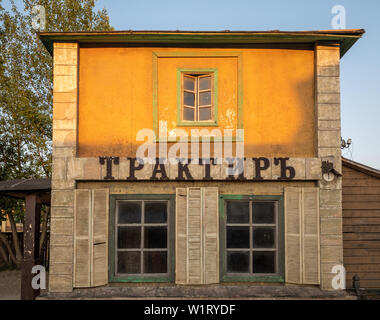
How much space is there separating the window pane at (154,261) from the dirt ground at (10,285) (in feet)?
Answer: 14.3

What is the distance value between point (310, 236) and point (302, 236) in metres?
0.14

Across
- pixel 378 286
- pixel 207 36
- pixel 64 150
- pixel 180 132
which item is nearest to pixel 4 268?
pixel 64 150

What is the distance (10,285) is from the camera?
9969 mm

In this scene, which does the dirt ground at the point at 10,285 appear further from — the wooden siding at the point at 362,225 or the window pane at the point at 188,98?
the wooden siding at the point at 362,225

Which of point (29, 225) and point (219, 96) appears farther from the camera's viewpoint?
point (29, 225)

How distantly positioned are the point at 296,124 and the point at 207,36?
2326 mm

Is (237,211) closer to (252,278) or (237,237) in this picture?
(237,237)

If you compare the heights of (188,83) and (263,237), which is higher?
(188,83)

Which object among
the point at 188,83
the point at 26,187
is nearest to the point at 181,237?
the point at 188,83

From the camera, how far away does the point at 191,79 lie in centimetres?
646

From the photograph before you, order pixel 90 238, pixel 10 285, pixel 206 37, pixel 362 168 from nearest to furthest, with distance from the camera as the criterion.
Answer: pixel 90 238, pixel 206 37, pixel 362 168, pixel 10 285

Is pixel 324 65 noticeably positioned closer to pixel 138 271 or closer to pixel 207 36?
pixel 207 36

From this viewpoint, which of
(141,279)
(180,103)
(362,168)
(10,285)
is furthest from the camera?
(10,285)

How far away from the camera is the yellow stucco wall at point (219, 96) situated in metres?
6.21
